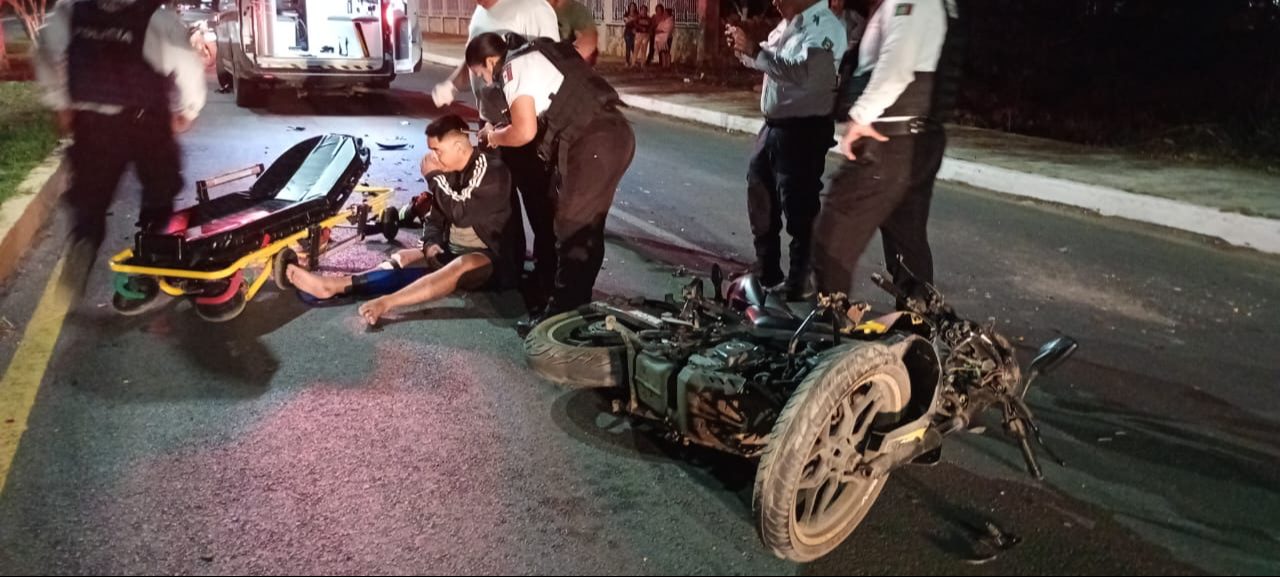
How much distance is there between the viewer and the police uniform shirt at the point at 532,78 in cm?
434

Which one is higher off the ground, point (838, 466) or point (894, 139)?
point (894, 139)

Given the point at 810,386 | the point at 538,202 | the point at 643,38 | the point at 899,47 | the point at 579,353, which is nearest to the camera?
the point at 810,386

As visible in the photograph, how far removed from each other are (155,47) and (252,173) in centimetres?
84

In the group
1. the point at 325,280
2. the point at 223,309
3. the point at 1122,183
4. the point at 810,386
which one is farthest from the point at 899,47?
the point at 1122,183

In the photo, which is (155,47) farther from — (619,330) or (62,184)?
(619,330)

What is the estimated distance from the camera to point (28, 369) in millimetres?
4281

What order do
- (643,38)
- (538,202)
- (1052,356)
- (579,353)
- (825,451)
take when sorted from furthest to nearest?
(643,38) < (538,202) < (579,353) < (1052,356) < (825,451)

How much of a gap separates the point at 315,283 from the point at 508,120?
124 centimetres

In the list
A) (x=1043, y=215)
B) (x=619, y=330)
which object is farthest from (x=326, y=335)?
(x=1043, y=215)

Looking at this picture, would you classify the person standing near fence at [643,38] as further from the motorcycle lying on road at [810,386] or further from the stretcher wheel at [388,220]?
the motorcycle lying on road at [810,386]

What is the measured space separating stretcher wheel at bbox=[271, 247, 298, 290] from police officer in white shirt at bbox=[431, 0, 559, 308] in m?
1.04

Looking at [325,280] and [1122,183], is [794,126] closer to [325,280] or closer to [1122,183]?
[325,280]

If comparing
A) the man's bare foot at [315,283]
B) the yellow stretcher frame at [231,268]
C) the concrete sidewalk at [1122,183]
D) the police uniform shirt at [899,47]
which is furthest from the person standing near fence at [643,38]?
the police uniform shirt at [899,47]

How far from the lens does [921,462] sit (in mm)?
3188
